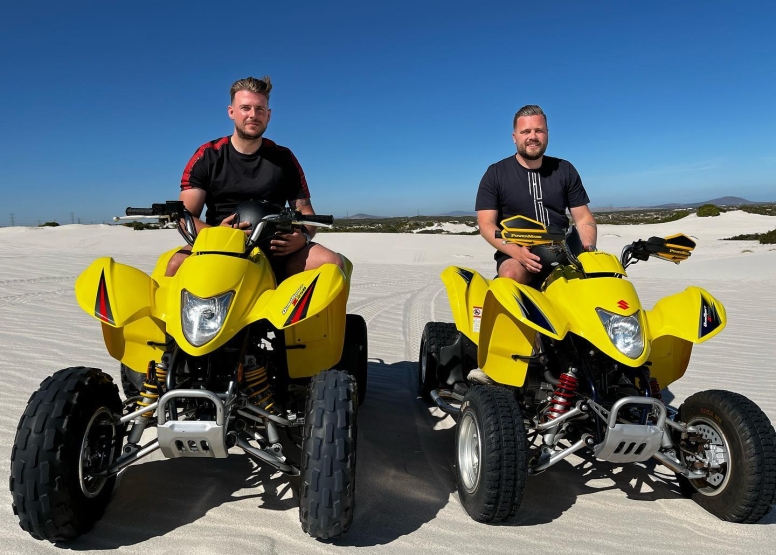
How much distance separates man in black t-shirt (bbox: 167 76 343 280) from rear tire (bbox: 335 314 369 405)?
2.84ft

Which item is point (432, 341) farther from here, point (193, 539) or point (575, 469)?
point (193, 539)

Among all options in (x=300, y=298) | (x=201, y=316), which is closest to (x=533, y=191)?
(x=300, y=298)

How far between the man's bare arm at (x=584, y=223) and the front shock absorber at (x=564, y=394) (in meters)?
1.58

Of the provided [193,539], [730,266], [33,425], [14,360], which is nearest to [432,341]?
[193,539]

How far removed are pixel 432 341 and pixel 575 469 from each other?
1.51 metres

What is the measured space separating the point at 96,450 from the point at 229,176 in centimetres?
190

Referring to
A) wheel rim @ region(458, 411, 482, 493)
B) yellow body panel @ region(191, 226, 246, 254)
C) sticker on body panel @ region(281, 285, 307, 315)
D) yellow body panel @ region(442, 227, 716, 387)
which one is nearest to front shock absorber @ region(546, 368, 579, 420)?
yellow body panel @ region(442, 227, 716, 387)

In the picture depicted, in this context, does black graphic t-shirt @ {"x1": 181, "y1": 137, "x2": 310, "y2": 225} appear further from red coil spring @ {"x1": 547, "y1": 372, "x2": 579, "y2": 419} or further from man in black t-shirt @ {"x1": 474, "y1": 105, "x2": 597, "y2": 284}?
red coil spring @ {"x1": 547, "y1": 372, "x2": 579, "y2": 419}

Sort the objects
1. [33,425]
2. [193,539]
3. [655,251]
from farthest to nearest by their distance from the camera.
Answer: [655,251] → [193,539] → [33,425]

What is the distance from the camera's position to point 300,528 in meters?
2.80

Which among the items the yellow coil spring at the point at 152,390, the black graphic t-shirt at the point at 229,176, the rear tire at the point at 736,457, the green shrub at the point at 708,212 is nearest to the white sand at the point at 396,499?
the rear tire at the point at 736,457

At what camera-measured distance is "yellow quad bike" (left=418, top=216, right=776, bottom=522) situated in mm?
2752

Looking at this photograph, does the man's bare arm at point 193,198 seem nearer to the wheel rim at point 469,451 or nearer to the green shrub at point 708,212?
the wheel rim at point 469,451

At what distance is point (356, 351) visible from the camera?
435 cm
